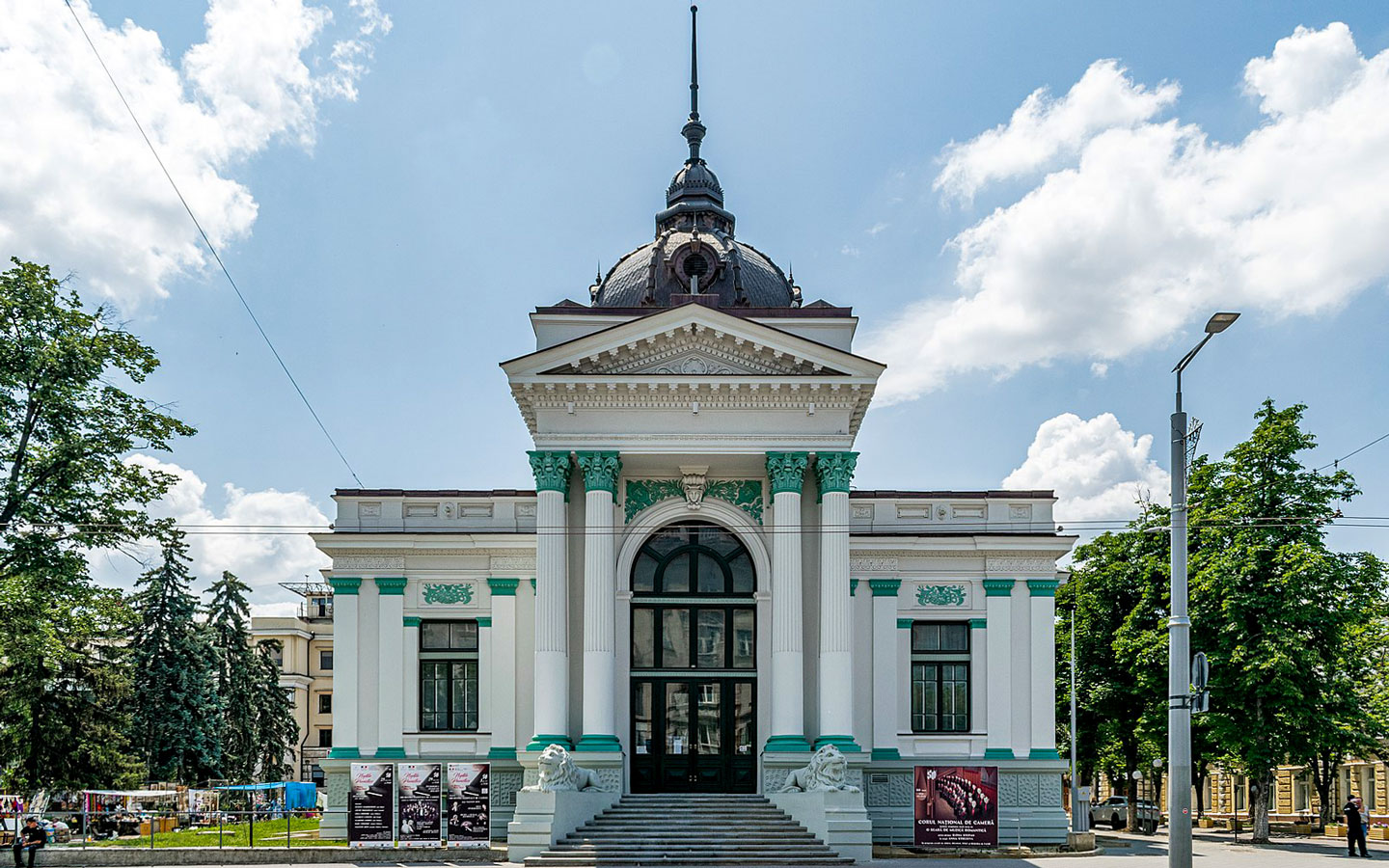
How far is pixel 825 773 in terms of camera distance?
26344mm

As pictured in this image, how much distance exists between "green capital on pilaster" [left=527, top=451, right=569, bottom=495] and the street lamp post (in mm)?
14701

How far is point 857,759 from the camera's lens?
1098 inches

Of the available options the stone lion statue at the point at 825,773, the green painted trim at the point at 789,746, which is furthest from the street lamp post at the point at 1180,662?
the green painted trim at the point at 789,746

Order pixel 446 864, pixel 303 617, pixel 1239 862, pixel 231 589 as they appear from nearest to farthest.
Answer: pixel 446 864
pixel 1239 862
pixel 231 589
pixel 303 617

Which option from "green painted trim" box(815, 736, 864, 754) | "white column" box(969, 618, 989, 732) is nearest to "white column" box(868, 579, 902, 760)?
"white column" box(969, 618, 989, 732)

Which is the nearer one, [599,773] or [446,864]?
[446,864]

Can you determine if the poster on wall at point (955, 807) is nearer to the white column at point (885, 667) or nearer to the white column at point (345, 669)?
the white column at point (885, 667)

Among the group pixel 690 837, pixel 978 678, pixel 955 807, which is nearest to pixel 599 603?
pixel 690 837

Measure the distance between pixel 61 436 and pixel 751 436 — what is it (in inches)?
625

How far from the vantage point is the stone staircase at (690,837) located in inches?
990

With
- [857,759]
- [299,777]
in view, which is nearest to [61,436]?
[857,759]

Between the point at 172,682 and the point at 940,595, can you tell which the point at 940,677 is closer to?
the point at 940,595

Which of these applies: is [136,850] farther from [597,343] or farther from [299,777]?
[299,777]

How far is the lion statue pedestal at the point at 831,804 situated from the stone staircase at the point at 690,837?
8.7 inches
